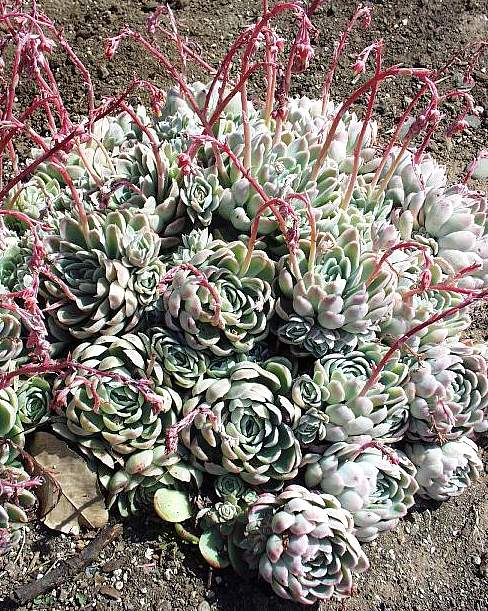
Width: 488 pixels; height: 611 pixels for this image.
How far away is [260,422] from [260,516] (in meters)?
0.25

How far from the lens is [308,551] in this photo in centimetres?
179

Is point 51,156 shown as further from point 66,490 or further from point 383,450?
point 383,450

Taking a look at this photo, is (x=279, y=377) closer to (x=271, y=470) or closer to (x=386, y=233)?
(x=271, y=470)

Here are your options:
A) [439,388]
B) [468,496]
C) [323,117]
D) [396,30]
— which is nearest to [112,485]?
[439,388]

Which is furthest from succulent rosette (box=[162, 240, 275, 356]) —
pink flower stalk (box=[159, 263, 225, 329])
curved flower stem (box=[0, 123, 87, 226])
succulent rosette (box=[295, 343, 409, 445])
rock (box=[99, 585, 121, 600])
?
rock (box=[99, 585, 121, 600])

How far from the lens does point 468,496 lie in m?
2.30

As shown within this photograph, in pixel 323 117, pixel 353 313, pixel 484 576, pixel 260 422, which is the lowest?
pixel 484 576

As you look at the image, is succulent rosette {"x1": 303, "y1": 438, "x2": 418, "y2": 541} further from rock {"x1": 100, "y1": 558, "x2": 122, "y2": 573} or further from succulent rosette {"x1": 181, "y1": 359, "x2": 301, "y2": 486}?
rock {"x1": 100, "y1": 558, "x2": 122, "y2": 573}

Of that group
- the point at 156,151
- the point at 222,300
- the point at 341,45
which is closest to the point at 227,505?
the point at 222,300

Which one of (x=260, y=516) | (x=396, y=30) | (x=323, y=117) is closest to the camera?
(x=260, y=516)

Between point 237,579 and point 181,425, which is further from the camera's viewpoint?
point 237,579

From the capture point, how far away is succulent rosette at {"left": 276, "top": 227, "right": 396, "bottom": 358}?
78.2 inches

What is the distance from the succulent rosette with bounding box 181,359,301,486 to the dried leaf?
11.6 inches

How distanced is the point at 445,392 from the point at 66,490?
111cm
